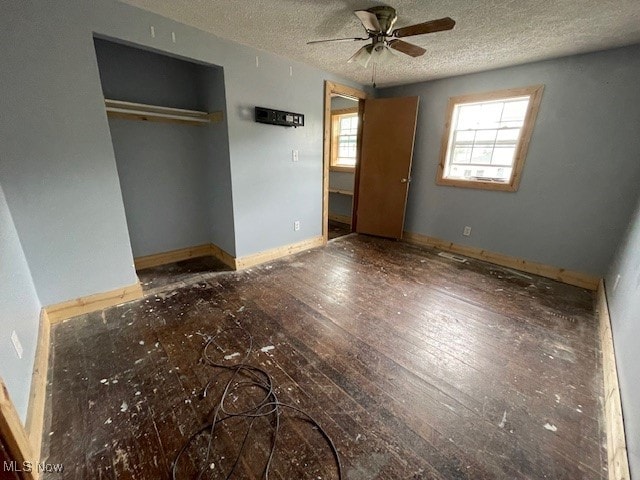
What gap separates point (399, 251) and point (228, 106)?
9.03 feet

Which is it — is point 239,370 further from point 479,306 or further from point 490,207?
point 490,207

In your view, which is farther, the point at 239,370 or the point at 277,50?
the point at 277,50

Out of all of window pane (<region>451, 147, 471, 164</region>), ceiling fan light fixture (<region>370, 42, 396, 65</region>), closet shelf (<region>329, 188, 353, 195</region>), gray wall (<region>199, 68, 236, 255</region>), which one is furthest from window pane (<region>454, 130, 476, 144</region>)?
gray wall (<region>199, 68, 236, 255</region>)

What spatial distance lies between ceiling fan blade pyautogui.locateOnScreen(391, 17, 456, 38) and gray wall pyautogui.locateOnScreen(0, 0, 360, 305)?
1.47 metres

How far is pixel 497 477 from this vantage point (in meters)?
1.11

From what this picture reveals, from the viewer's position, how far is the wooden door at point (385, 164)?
3.75m

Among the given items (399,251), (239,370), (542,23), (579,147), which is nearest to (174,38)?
(239,370)

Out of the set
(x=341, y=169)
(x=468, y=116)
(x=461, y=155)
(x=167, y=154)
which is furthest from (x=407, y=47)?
(x=341, y=169)

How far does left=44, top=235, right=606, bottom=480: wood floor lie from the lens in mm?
1166

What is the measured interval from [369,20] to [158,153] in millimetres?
2436

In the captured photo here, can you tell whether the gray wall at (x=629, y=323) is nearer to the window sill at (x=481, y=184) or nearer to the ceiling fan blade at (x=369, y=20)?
the window sill at (x=481, y=184)

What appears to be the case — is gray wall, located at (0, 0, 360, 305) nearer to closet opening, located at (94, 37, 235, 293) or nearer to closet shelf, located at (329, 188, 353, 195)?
closet opening, located at (94, 37, 235, 293)

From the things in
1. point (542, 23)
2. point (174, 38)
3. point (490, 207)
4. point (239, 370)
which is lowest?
point (239, 370)

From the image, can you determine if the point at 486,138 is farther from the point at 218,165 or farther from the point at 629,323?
the point at 218,165
